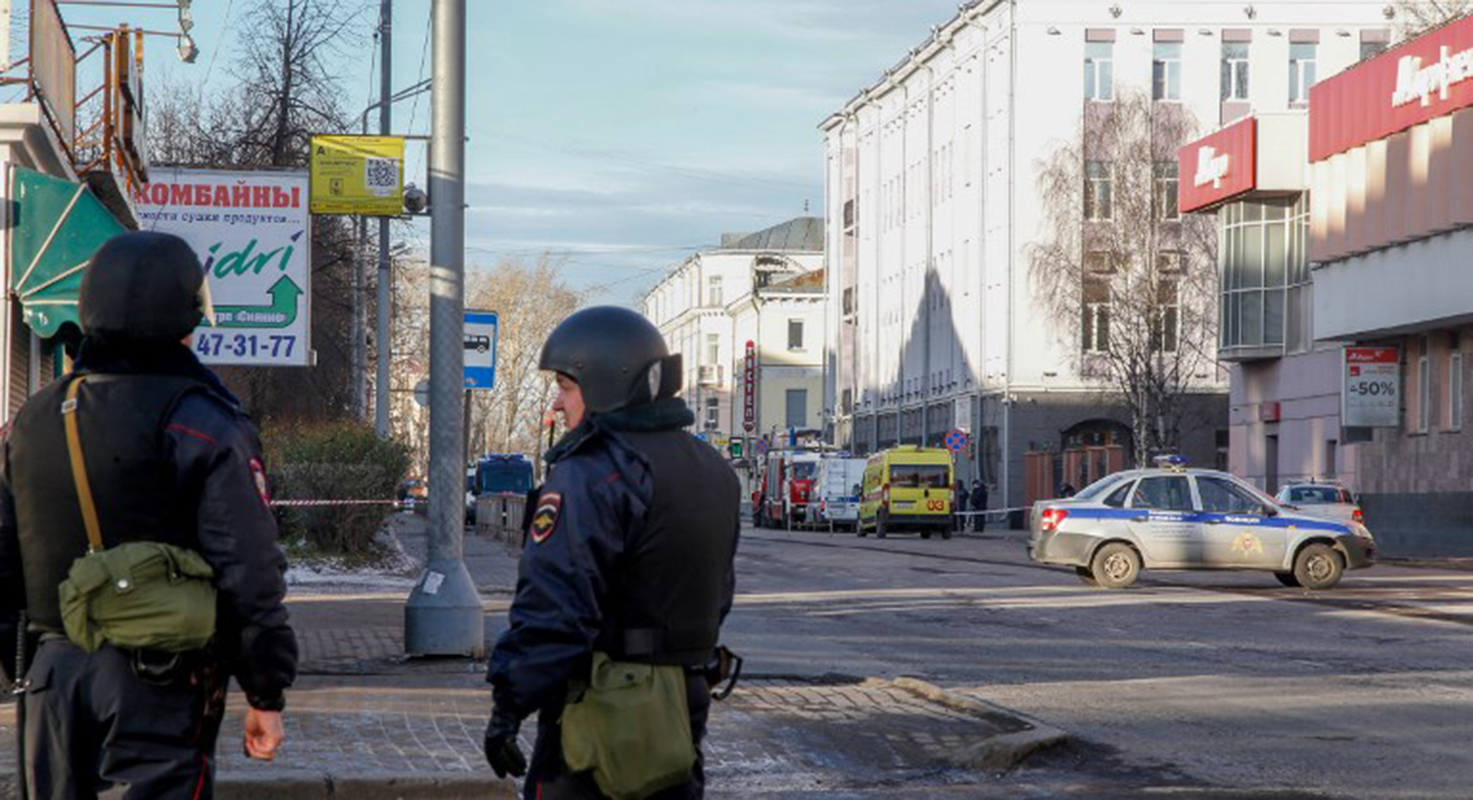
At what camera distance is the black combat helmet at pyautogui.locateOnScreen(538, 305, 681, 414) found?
4957 millimetres

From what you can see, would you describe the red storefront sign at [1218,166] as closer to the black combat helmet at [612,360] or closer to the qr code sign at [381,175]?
the qr code sign at [381,175]

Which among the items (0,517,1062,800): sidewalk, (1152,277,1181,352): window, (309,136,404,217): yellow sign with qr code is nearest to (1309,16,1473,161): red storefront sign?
(1152,277,1181,352): window

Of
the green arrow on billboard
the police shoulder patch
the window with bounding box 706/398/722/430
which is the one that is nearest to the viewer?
the police shoulder patch

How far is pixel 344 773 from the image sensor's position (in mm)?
9094

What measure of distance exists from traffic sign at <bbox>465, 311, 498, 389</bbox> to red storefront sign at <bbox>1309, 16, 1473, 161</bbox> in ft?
77.9

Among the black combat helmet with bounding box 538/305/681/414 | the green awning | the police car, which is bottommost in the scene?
the police car

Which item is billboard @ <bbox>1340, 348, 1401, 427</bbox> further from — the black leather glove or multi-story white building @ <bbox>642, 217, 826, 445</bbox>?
multi-story white building @ <bbox>642, 217, 826, 445</bbox>

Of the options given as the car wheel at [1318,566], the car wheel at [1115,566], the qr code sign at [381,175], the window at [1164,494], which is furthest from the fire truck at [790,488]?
the qr code sign at [381,175]

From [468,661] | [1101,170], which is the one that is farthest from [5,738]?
[1101,170]

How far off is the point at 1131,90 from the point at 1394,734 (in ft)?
178

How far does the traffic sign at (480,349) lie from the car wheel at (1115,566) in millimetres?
8196

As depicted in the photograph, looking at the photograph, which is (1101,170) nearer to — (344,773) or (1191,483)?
(1191,483)

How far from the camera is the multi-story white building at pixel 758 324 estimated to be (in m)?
116

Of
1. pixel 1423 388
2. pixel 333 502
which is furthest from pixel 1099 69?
pixel 333 502
